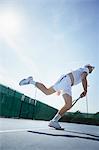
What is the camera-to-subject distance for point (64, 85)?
430 centimetres

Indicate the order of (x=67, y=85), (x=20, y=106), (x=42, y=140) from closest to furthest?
(x=42, y=140), (x=67, y=85), (x=20, y=106)

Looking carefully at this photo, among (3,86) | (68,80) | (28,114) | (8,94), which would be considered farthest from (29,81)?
(28,114)

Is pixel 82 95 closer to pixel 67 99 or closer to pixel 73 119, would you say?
pixel 67 99

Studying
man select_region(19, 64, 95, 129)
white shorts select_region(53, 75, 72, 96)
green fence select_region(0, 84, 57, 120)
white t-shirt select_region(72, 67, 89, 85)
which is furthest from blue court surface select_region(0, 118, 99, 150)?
green fence select_region(0, 84, 57, 120)

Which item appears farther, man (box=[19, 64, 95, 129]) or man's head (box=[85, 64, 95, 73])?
man's head (box=[85, 64, 95, 73])

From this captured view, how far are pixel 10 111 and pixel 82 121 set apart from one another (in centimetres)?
390

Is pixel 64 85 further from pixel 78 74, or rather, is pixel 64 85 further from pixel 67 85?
pixel 78 74

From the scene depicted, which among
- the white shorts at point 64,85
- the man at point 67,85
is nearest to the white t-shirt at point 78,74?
the man at point 67,85

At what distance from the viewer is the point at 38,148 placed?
1.80m

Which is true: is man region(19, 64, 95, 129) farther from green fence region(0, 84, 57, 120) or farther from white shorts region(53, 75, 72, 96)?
green fence region(0, 84, 57, 120)

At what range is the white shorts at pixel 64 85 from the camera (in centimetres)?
420

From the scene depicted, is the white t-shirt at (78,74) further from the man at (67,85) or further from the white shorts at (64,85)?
the white shorts at (64,85)

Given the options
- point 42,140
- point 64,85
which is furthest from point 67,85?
point 42,140

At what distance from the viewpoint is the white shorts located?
165 inches
